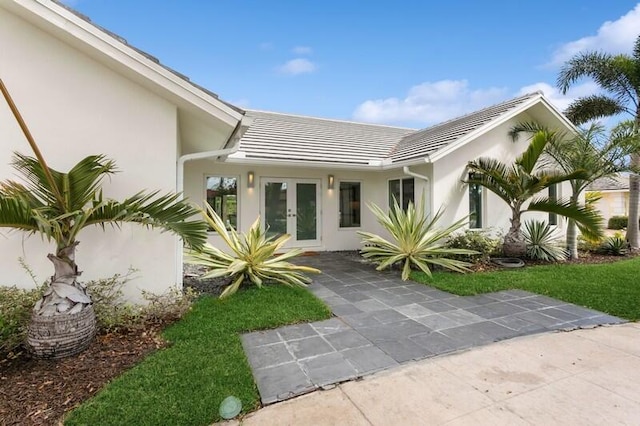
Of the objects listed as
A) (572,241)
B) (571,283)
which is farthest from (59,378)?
(572,241)

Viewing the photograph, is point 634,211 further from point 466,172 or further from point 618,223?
point 618,223

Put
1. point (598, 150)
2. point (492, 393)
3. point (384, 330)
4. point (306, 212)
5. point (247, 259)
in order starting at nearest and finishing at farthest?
point (492, 393)
point (384, 330)
point (247, 259)
point (598, 150)
point (306, 212)

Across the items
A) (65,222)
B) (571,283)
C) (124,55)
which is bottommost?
(571,283)

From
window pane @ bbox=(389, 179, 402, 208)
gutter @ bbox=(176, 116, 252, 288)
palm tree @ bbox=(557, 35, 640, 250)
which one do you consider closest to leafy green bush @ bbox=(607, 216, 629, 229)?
palm tree @ bbox=(557, 35, 640, 250)

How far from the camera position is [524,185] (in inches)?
332

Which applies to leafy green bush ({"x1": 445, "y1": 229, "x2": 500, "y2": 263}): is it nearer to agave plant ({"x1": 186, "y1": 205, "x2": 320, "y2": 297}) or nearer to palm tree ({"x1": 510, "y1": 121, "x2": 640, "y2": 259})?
palm tree ({"x1": 510, "y1": 121, "x2": 640, "y2": 259})

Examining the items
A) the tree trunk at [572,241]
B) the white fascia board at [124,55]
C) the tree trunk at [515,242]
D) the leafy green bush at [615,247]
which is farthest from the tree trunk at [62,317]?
the leafy green bush at [615,247]

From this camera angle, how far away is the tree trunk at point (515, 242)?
8.70 m

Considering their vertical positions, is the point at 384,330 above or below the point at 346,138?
below

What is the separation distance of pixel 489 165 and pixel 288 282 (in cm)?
650

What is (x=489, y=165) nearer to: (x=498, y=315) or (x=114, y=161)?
(x=498, y=315)

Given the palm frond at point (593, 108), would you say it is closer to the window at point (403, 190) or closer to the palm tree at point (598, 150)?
the palm tree at point (598, 150)

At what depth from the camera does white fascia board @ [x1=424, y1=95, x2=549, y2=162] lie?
8523 millimetres

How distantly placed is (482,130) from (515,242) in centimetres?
→ 320
